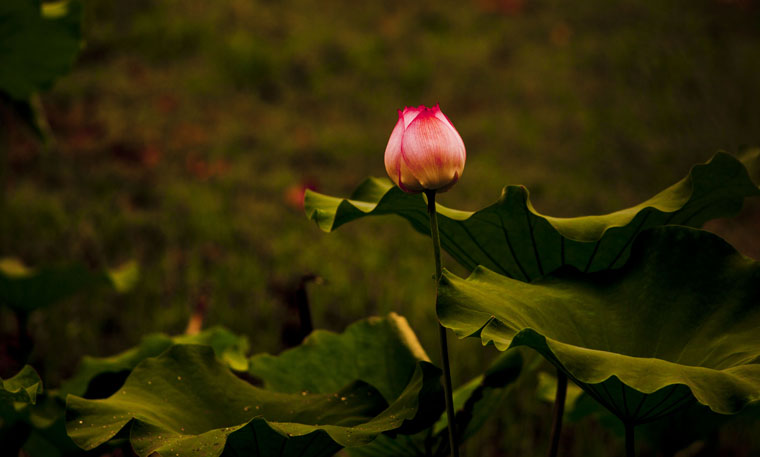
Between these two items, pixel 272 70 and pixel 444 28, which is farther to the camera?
pixel 444 28

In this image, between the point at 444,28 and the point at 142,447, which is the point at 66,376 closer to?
the point at 142,447

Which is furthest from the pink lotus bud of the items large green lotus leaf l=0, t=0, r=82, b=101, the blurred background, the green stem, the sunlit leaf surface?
large green lotus leaf l=0, t=0, r=82, b=101

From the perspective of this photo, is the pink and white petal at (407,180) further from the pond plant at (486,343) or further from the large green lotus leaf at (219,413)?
the large green lotus leaf at (219,413)

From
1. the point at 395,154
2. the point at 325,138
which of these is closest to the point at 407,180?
the point at 395,154

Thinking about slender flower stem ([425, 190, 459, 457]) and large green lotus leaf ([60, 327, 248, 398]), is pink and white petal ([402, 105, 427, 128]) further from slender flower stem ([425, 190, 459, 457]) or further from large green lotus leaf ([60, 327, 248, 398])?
large green lotus leaf ([60, 327, 248, 398])

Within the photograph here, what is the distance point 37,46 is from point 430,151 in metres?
0.94

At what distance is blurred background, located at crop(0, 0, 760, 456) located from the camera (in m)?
2.29

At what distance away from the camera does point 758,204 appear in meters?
3.92

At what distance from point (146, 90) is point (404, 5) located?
8.73 feet

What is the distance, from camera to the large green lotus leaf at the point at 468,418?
84 cm

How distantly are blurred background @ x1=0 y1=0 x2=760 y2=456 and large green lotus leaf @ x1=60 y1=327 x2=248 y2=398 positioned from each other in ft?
0.43

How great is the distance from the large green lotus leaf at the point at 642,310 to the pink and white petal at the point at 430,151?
0.09 m

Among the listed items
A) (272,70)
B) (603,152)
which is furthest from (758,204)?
(272,70)

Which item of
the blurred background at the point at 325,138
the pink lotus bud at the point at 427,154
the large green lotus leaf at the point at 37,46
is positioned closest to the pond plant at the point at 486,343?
the pink lotus bud at the point at 427,154
